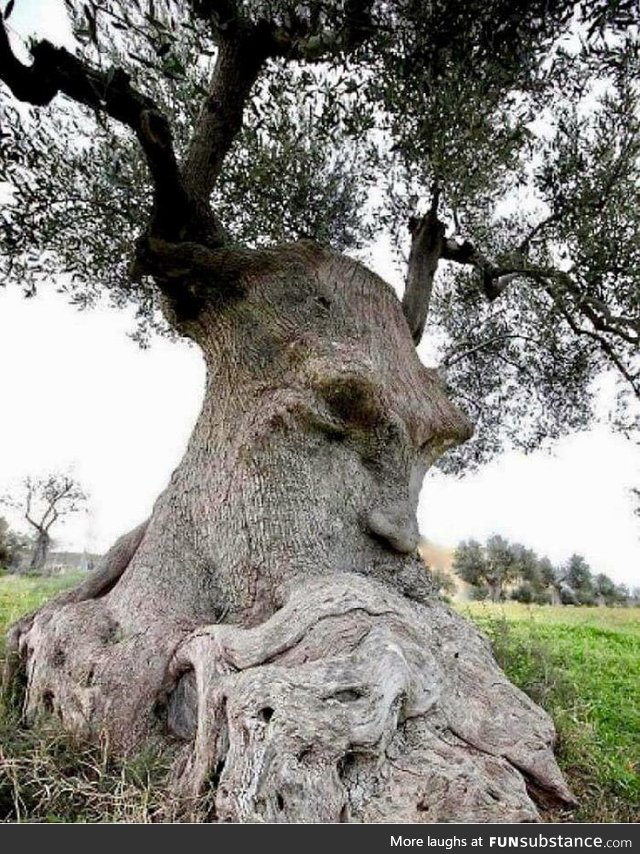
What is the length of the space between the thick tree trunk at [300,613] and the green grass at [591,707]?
1.13m

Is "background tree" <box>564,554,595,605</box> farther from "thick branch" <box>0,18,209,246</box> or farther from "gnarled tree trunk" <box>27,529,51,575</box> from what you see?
"thick branch" <box>0,18,209,246</box>

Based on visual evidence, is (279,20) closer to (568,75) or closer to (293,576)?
(568,75)

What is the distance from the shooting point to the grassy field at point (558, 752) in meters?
3.60

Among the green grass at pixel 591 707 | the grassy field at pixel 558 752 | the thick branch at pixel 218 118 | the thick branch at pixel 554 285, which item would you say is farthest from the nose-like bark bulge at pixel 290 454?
the thick branch at pixel 554 285

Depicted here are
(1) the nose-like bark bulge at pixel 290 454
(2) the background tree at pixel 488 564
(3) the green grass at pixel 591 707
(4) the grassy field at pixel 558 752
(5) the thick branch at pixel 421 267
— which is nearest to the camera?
(4) the grassy field at pixel 558 752

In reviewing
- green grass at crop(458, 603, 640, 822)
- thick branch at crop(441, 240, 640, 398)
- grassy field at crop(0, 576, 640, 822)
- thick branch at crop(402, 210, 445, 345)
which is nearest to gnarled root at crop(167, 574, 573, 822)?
grassy field at crop(0, 576, 640, 822)

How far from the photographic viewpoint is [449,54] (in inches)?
228

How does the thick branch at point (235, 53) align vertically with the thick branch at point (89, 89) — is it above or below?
above

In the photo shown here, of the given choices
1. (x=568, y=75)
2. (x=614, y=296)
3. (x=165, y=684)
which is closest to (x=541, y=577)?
(x=614, y=296)

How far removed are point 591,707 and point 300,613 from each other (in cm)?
451

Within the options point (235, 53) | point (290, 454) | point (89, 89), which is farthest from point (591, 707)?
point (89, 89)

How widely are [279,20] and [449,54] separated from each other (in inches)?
64.8

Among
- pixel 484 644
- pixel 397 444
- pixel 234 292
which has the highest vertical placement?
pixel 234 292

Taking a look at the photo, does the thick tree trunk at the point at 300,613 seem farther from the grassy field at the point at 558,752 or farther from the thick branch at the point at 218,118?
the thick branch at the point at 218,118
